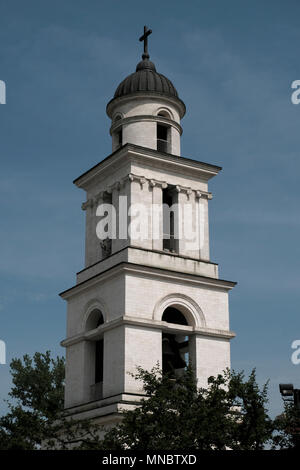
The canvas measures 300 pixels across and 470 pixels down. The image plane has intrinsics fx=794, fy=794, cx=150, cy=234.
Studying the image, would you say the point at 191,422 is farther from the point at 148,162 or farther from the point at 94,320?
the point at 148,162

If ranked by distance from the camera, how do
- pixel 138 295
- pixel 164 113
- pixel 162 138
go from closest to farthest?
pixel 138 295, pixel 164 113, pixel 162 138

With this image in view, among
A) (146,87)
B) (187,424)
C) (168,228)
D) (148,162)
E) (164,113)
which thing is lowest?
(187,424)

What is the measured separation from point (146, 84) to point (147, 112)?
1868 mm

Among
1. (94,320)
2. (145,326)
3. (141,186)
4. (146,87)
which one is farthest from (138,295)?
(146,87)

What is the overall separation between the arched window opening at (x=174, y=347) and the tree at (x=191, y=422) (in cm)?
809

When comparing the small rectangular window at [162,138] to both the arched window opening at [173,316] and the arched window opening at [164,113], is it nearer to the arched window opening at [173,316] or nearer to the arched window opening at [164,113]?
the arched window opening at [164,113]

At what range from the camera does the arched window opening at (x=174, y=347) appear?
1656 inches

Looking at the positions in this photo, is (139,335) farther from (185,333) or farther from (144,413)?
(144,413)

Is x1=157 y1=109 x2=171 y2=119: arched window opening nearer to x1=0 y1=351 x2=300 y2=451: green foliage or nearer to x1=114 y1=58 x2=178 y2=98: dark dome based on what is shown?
x1=114 y1=58 x2=178 y2=98: dark dome

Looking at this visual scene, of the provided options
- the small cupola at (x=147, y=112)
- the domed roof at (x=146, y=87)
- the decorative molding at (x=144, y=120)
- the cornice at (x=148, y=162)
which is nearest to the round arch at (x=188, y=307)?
the cornice at (x=148, y=162)

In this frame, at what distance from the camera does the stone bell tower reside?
130ft

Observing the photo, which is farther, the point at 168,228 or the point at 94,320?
the point at 168,228

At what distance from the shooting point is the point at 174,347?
140 feet
